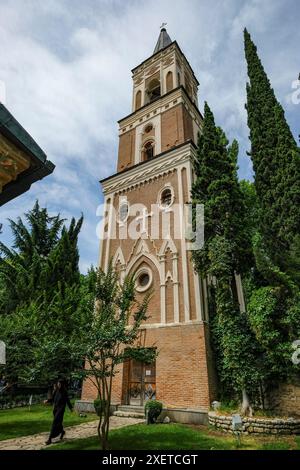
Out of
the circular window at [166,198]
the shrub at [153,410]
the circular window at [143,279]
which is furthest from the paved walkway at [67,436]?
the circular window at [166,198]

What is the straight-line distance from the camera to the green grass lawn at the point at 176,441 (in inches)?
291

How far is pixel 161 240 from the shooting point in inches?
601

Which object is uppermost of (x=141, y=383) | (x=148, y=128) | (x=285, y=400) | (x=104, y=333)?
(x=148, y=128)

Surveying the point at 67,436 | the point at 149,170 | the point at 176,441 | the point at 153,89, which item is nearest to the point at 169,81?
the point at 153,89

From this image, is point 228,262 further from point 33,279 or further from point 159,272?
point 33,279

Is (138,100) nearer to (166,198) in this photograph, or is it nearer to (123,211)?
(123,211)

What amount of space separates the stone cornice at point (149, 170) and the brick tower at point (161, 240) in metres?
0.06

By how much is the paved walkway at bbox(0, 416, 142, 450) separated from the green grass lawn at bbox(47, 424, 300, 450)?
2.00 feet

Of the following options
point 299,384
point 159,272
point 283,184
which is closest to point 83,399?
point 159,272

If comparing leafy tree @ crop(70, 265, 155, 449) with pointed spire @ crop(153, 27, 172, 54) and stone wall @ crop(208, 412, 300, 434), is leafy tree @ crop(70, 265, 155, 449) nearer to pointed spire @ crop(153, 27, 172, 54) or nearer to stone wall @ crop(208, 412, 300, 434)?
stone wall @ crop(208, 412, 300, 434)

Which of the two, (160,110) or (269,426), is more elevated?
(160,110)

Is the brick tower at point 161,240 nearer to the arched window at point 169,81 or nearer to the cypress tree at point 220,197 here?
the arched window at point 169,81

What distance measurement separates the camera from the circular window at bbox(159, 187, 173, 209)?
16094 mm

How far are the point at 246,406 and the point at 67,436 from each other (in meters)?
5.92
